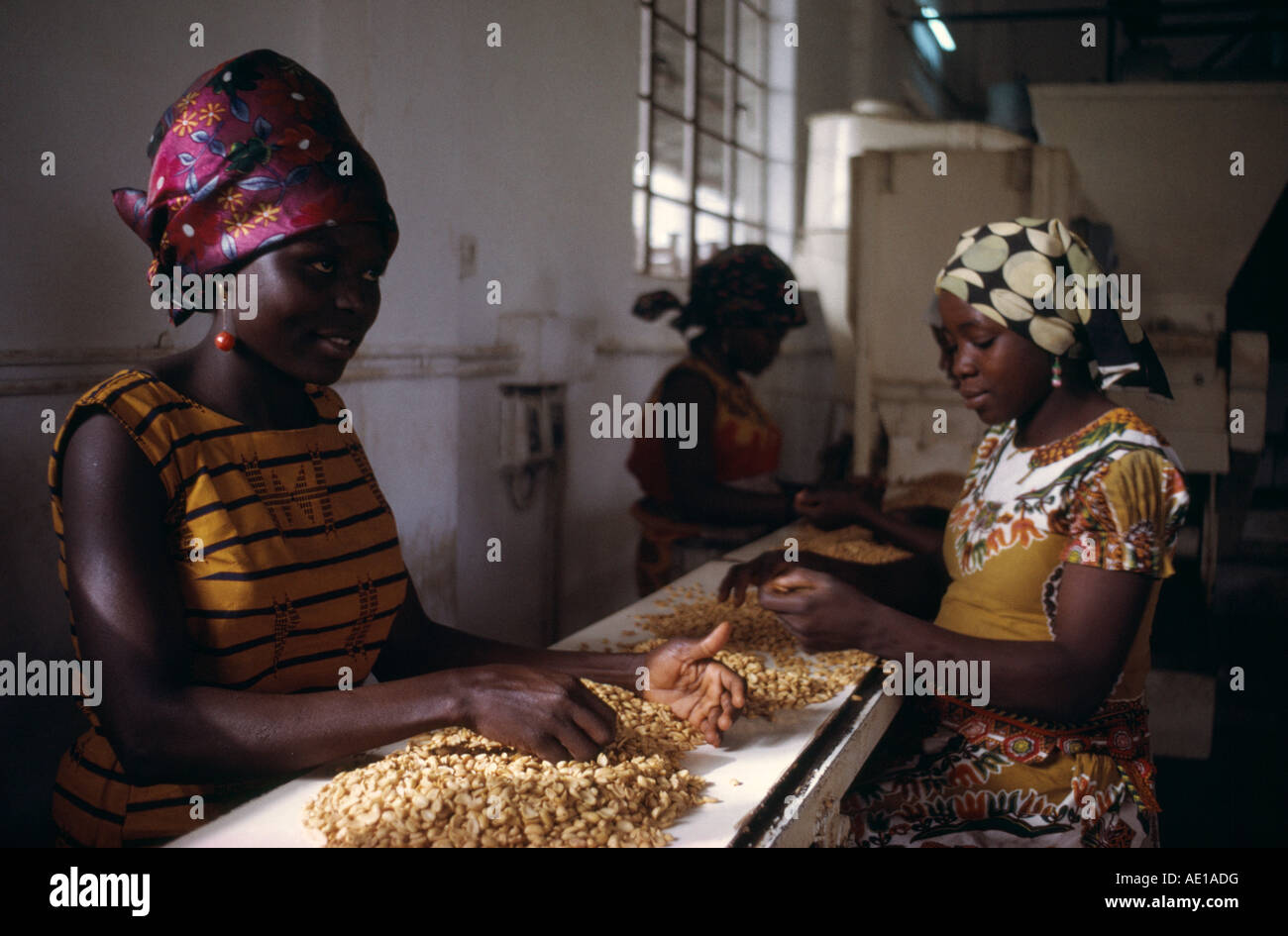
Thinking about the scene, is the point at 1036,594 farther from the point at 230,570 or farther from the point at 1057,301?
the point at 230,570

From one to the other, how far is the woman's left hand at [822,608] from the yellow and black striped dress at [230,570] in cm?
71

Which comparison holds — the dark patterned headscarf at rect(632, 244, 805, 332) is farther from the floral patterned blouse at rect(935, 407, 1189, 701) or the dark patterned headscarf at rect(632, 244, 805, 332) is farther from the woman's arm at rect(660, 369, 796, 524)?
the floral patterned blouse at rect(935, 407, 1189, 701)

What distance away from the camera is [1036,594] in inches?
73.1

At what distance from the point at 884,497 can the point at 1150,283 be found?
2.20 metres

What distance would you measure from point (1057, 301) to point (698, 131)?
393cm

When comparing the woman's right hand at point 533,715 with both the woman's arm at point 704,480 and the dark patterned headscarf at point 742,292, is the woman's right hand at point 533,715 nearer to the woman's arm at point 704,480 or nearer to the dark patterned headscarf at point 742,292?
the woman's arm at point 704,480

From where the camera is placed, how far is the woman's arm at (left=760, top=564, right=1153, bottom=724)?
5.53ft

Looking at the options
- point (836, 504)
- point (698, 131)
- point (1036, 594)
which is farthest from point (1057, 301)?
point (698, 131)

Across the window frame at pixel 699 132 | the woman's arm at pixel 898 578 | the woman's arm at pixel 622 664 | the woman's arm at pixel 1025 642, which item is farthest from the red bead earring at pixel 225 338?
the window frame at pixel 699 132

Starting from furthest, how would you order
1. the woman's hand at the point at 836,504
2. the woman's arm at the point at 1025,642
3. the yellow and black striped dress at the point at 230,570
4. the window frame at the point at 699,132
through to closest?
1. the window frame at the point at 699,132
2. the woman's hand at the point at 836,504
3. the woman's arm at the point at 1025,642
4. the yellow and black striped dress at the point at 230,570

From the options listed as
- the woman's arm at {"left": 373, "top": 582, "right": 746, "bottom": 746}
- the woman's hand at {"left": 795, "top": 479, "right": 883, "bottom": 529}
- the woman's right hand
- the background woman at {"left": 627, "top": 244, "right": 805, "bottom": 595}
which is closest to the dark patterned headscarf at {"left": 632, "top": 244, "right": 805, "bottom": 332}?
the background woman at {"left": 627, "top": 244, "right": 805, "bottom": 595}

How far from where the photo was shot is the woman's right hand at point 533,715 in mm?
1284

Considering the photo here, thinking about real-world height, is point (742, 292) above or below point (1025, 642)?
above

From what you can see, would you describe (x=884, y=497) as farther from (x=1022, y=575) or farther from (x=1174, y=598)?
(x=1022, y=575)
